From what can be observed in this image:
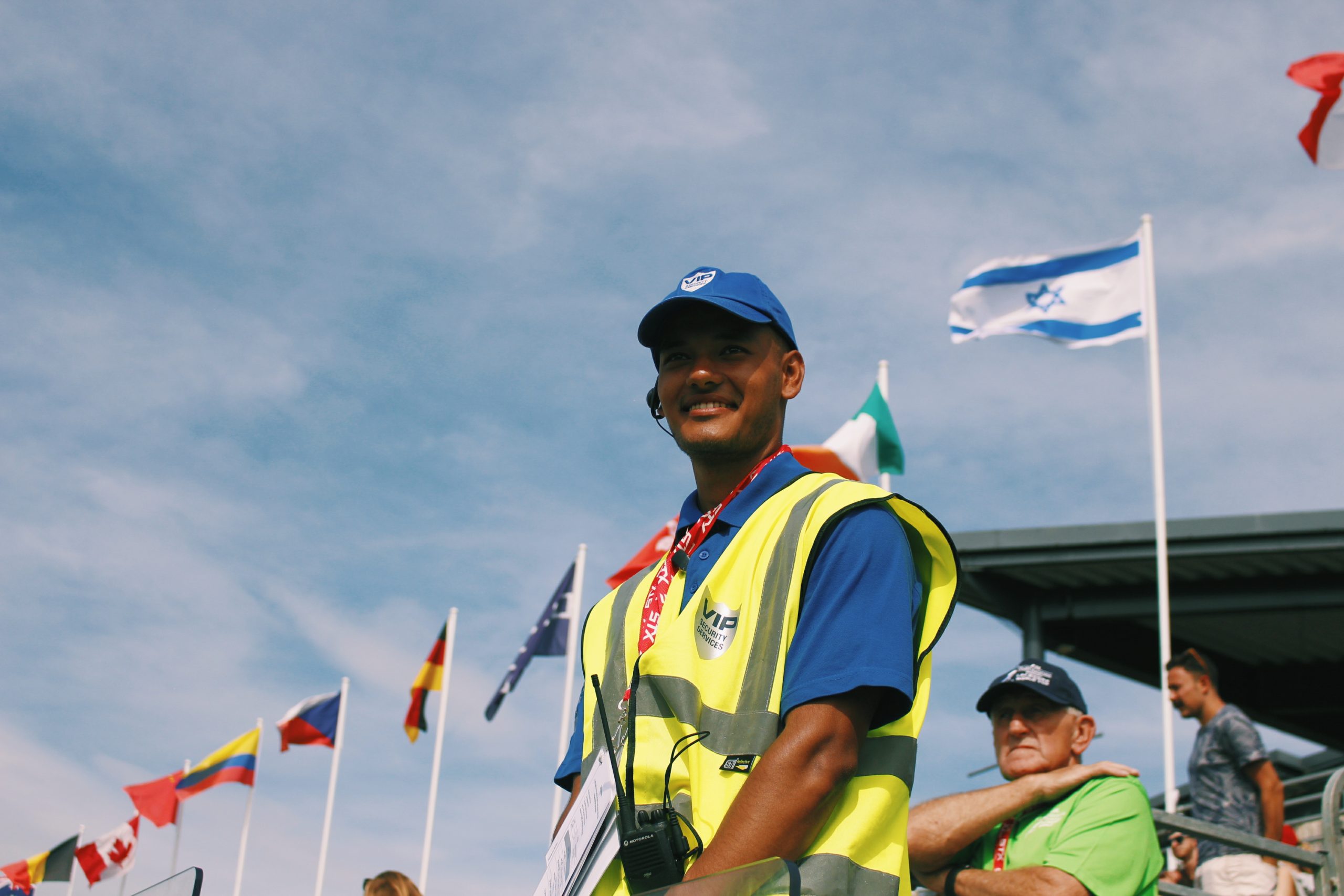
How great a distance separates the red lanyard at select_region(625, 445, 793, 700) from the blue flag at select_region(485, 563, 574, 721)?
603 inches

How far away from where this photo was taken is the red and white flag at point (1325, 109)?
9031 mm

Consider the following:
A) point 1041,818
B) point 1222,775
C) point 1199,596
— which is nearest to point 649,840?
point 1041,818

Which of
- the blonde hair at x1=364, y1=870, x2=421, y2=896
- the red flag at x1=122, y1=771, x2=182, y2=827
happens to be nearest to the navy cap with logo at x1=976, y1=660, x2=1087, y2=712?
the blonde hair at x1=364, y1=870, x2=421, y2=896

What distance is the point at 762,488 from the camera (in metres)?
2.32

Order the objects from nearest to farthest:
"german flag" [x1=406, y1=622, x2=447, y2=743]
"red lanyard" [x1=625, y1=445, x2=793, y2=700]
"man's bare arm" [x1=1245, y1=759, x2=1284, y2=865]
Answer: "red lanyard" [x1=625, y1=445, x2=793, y2=700] → "man's bare arm" [x1=1245, y1=759, x2=1284, y2=865] → "german flag" [x1=406, y1=622, x2=447, y2=743]

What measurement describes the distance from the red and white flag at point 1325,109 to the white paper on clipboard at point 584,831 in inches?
349

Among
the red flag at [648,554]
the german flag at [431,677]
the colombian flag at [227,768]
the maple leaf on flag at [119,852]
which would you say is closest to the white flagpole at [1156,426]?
the red flag at [648,554]

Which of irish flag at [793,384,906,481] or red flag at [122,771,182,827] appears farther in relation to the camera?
red flag at [122,771,182,827]

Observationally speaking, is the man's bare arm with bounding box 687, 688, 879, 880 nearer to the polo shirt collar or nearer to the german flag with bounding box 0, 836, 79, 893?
the polo shirt collar

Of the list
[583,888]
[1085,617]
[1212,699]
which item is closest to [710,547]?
[583,888]

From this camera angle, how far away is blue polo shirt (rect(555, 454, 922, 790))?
1879mm

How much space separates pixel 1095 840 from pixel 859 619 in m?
2.01

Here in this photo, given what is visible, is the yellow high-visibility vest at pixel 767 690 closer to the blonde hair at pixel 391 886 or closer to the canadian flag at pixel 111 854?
the blonde hair at pixel 391 886

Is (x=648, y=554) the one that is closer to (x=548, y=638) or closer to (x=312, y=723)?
(x=548, y=638)
